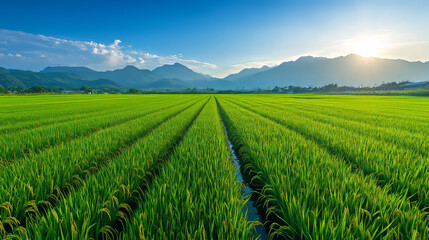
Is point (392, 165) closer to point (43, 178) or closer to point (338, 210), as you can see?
point (338, 210)

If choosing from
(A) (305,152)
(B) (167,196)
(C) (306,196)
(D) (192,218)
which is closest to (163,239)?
(D) (192,218)

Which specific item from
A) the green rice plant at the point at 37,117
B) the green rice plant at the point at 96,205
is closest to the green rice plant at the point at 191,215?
the green rice plant at the point at 96,205

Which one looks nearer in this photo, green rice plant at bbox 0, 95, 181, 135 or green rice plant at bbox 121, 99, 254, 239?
green rice plant at bbox 121, 99, 254, 239

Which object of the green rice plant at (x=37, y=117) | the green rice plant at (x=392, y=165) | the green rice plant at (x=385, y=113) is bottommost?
the green rice plant at (x=385, y=113)

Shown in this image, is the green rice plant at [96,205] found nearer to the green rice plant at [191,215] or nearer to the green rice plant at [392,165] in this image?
the green rice plant at [191,215]

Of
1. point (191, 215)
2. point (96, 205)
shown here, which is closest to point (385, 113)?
point (191, 215)

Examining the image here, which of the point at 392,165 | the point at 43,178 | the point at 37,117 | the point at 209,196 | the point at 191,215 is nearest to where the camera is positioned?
the point at 191,215

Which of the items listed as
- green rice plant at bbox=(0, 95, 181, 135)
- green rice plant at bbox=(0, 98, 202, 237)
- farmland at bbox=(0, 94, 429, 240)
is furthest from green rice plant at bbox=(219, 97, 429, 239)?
green rice plant at bbox=(0, 95, 181, 135)

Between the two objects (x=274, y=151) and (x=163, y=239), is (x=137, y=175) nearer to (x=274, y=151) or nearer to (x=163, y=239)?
(x=163, y=239)

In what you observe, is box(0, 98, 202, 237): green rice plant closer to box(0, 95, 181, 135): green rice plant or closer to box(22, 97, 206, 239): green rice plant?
box(22, 97, 206, 239): green rice plant

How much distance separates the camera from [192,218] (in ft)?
6.22

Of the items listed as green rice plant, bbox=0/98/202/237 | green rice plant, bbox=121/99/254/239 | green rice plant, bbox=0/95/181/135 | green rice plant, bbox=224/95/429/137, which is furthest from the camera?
green rice plant, bbox=224/95/429/137

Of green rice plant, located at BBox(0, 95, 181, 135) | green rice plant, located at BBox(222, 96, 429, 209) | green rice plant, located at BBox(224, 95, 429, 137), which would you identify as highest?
green rice plant, located at BBox(0, 95, 181, 135)

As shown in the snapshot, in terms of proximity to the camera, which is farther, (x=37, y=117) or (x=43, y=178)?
(x=37, y=117)
